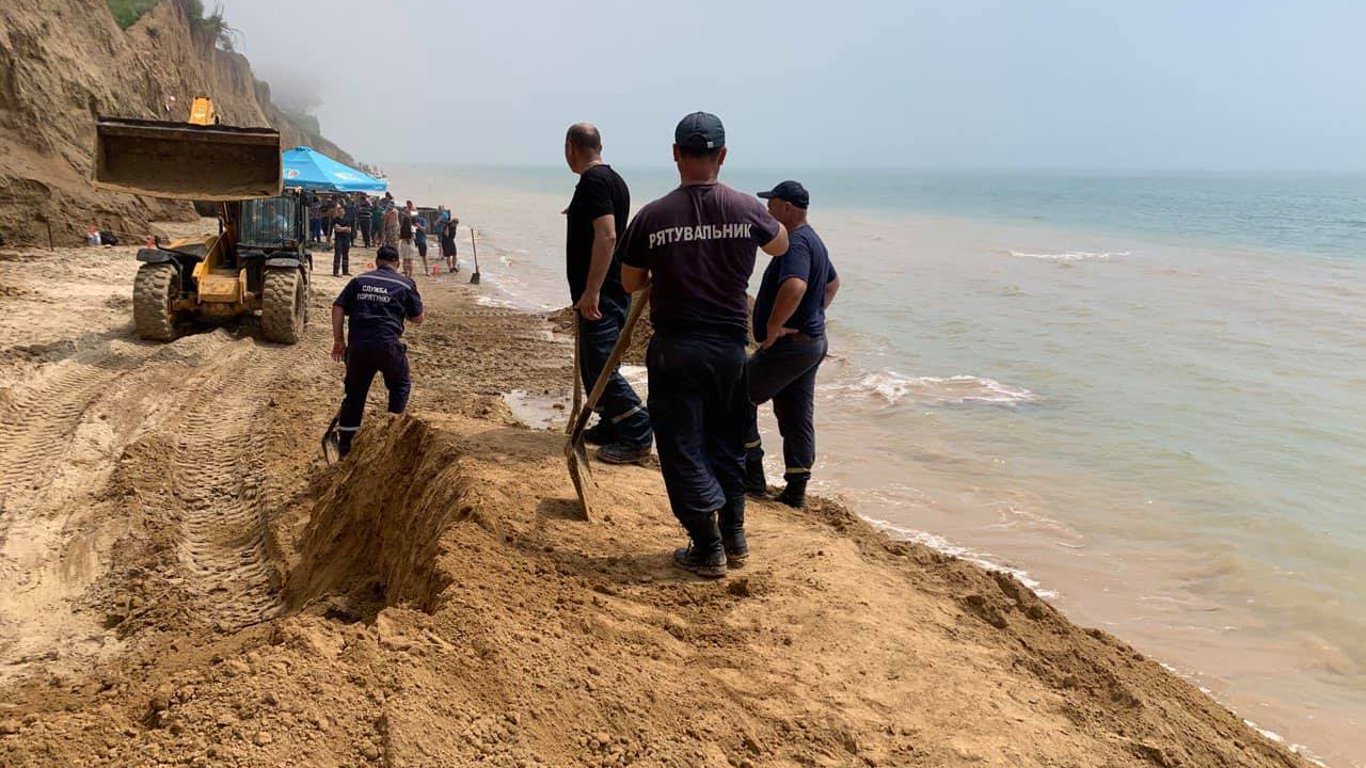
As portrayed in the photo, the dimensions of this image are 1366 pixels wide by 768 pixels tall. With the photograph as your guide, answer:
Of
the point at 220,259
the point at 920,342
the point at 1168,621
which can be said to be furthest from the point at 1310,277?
the point at 220,259

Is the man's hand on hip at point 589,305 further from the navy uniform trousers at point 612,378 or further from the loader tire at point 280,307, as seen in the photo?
the loader tire at point 280,307

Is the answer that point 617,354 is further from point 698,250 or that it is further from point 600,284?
point 698,250

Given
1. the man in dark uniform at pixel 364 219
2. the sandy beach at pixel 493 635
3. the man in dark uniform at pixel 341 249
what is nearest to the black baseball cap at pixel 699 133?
the sandy beach at pixel 493 635

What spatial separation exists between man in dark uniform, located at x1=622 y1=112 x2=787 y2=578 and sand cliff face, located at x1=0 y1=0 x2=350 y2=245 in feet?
51.6

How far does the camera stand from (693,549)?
13.9ft

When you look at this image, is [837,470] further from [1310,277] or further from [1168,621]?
[1310,277]

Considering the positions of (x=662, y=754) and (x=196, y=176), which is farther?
(x=196, y=176)

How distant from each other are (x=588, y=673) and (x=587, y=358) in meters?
2.63

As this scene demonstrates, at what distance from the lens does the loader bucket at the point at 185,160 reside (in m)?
11.9

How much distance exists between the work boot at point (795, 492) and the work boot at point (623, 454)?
0.90 metres

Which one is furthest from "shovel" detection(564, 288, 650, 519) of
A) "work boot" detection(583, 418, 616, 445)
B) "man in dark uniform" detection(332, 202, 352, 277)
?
"man in dark uniform" detection(332, 202, 352, 277)

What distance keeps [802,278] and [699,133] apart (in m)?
1.27

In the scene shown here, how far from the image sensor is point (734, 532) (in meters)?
4.36

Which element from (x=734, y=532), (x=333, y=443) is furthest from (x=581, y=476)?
(x=333, y=443)
